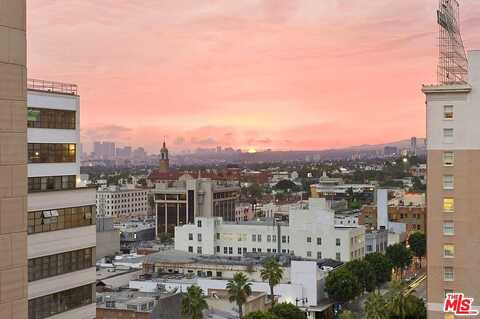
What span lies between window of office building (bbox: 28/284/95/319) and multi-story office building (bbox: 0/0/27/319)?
20.3m

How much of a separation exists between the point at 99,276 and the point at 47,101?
52197 millimetres

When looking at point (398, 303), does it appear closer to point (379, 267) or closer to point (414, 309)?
point (414, 309)

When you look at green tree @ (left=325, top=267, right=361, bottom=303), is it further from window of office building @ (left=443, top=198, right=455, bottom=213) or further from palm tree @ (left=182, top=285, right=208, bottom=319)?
window of office building @ (left=443, top=198, right=455, bottom=213)

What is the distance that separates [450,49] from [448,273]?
824 inches

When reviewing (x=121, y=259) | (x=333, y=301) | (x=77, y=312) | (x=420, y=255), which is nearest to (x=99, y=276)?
(x=121, y=259)

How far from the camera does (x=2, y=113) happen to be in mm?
20641

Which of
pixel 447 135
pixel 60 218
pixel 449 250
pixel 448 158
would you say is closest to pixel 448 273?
pixel 449 250

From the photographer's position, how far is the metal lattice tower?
6184 centimetres

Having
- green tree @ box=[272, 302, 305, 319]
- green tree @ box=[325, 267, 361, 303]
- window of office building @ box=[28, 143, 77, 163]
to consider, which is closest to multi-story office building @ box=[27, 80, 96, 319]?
window of office building @ box=[28, 143, 77, 163]

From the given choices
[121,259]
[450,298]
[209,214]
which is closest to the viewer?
[450,298]

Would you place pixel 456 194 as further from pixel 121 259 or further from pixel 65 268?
pixel 121 259

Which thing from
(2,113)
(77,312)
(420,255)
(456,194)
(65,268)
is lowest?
(420,255)

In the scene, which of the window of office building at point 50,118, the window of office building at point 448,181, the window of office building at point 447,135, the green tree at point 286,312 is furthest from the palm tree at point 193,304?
the window of office building at point 447,135

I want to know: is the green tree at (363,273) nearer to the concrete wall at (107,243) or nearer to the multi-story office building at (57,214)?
the concrete wall at (107,243)
